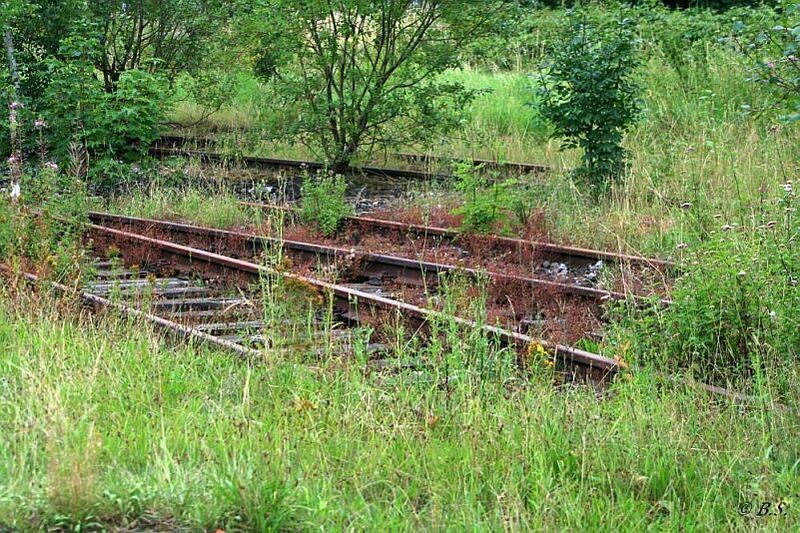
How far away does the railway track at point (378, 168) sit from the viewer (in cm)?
1498

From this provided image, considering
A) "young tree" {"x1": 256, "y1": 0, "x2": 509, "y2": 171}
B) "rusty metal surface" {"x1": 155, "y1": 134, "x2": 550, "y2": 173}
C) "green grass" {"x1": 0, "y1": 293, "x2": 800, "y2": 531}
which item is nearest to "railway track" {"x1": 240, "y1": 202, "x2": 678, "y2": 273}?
"rusty metal surface" {"x1": 155, "y1": 134, "x2": 550, "y2": 173}

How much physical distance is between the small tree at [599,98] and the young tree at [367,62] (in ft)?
9.13

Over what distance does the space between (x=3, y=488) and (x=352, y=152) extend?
1220cm

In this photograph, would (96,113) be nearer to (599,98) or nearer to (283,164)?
(283,164)

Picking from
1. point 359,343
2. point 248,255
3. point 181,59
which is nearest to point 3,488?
point 359,343

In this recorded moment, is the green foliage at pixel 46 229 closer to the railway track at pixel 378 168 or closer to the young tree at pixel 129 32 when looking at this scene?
the railway track at pixel 378 168

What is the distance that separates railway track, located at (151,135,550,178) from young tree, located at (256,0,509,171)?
0.48 metres

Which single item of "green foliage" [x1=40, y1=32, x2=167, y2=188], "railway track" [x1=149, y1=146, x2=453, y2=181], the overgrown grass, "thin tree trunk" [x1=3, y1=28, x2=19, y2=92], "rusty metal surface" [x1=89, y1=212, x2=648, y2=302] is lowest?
"rusty metal surface" [x1=89, y1=212, x2=648, y2=302]

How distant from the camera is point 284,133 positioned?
15492 millimetres

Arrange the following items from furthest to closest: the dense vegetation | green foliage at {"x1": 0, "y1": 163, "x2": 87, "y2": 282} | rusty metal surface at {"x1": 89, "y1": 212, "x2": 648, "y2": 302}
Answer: green foliage at {"x1": 0, "y1": 163, "x2": 87, "y2": 282}
rusty metal surface at {"x1": 89, "y1": 212, "x2": 648, "y2": 302}
the dense vegetation

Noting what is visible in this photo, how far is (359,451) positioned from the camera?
15.8 ft

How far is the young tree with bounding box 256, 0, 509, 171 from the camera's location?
1492 centimetres

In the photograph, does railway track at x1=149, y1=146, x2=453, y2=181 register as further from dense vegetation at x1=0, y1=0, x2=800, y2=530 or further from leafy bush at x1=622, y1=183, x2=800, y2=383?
leafy bush at x1=622, y1=183, x2=800, y2=383

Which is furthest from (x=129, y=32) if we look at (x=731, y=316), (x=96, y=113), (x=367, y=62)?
(x=731, y=316)
